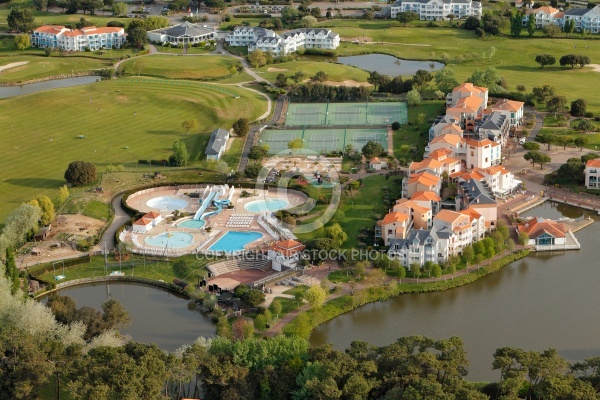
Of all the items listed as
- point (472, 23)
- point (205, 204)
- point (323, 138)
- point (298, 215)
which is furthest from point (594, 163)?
point (472, 23)

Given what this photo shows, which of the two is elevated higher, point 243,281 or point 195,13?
point 195,13

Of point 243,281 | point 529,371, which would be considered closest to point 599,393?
point 529,371

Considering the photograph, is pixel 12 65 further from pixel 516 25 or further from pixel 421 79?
pixel 516 25

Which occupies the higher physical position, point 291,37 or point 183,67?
point 291,37

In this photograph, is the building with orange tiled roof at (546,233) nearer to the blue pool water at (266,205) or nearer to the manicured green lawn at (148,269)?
the blue pool water at (266,205)

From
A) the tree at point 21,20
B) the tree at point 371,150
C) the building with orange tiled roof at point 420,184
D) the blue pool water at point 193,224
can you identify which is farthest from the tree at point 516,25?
the blue pool water at point 193,224

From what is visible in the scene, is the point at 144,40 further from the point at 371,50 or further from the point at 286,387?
the point at 286,387
